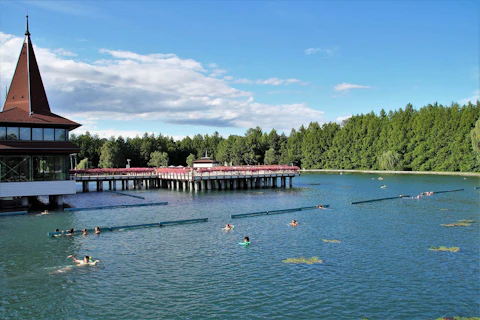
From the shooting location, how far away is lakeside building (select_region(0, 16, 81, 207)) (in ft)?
132

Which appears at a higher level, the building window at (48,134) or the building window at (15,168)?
the building window at (48,134)

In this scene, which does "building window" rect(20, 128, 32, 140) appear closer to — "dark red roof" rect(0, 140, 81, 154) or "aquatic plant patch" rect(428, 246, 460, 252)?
"dark red roof" rect(0, 140, 81, 154)

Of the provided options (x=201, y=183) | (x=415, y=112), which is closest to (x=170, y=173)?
(x=201, y=183)

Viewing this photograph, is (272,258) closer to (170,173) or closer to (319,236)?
(319,236)

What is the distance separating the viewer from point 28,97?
43688 mm

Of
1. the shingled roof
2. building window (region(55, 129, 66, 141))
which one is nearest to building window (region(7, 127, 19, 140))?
the shingled roof

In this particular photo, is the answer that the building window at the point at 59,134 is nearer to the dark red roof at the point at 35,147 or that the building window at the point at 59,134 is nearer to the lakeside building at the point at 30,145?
the lakeside building at the point at 30,145

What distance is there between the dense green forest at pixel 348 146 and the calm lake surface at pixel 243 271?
6003cm

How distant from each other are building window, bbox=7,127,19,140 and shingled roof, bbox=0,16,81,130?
1.08 m

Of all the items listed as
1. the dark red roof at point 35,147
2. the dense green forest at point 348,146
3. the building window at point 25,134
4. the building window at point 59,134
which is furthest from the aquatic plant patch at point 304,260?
the dense green forest at point 348,146

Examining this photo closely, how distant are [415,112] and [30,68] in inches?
4900

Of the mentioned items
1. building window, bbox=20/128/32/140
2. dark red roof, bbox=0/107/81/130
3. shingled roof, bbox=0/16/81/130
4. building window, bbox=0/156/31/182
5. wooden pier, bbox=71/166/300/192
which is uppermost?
shingled roof, bbox=0/16/81/130

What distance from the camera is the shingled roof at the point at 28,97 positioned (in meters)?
41.8

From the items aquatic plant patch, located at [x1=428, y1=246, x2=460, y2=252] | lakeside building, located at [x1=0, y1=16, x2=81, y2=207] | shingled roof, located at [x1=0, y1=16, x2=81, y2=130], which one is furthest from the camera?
shingled roof, located at [x1=0, y1=16, x2=81, y2=130]
